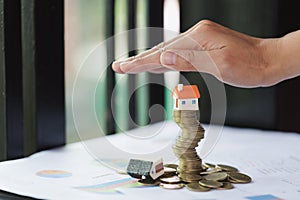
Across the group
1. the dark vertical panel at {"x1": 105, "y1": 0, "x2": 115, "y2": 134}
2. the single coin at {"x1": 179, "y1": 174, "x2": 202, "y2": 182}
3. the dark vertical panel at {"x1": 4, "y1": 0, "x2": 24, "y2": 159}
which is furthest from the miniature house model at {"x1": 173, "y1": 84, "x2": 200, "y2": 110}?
the dark vertical panel at {"x1": 105, "y1": 0, "x2": 115, "y2": 134}

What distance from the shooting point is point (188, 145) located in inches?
32.4

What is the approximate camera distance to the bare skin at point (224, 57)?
2.78 feet

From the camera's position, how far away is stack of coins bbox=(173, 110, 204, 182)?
32.2 inches

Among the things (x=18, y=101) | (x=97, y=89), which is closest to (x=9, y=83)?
(x=18, y=101)

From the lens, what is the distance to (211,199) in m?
0.74

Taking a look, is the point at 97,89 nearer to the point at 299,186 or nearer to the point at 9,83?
the point at 9,83

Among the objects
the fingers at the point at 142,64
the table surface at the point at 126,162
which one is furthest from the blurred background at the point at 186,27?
the fingers at the point at 142,64

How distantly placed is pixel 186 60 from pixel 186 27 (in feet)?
2.52

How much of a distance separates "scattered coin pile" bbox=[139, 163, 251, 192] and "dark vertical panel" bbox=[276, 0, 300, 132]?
24.7 inches

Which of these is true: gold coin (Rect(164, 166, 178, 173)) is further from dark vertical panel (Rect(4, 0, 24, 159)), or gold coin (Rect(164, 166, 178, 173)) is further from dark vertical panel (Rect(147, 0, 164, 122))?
dark vertical panel (Rect(147, 0, 164, 122))

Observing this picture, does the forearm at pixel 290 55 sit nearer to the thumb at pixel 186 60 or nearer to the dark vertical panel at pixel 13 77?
the thumb at pixel 186 60

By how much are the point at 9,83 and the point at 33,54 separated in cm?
8

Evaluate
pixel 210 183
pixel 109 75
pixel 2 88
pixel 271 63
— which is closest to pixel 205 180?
pixel 210 183

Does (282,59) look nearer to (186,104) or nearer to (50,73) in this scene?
(186,104)
